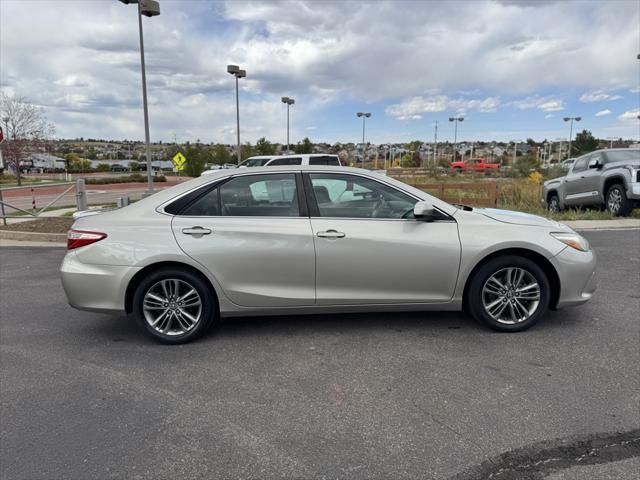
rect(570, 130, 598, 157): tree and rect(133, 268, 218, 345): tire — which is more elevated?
rect(570, 130, 598, 157): tree

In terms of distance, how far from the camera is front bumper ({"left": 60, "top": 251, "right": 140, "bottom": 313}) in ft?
13.4

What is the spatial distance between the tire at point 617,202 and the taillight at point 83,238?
1202 centimetres

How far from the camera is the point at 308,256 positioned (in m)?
4.13

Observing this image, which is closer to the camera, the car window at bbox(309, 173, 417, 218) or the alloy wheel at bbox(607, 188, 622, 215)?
the car window at bbox(309, 173, 417, 218)

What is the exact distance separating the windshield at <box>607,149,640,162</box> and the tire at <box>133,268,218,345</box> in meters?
11.7

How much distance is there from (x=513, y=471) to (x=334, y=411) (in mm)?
1109

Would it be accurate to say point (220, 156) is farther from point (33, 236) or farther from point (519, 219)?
point (519, 219)

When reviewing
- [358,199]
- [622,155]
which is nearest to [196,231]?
[358,199]

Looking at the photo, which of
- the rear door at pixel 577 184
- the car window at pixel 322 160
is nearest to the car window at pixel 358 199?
the car window at pixel 322 160

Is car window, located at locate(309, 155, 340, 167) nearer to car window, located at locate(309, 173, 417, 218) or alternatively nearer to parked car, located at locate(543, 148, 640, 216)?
parked car, located at locate(543, 148, 640, 216)

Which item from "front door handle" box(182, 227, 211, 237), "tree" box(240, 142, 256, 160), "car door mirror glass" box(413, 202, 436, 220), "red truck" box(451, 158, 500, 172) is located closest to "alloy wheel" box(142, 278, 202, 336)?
"front door handle" box(182, 227, 211, 237)

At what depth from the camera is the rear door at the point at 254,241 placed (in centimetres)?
412

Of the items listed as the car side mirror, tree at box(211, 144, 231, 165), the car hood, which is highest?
tree at box(211, 144, 231, 165)

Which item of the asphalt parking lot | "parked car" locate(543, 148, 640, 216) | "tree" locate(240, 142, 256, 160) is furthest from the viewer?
"tree" locate(240, 142, 256, 160)
